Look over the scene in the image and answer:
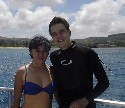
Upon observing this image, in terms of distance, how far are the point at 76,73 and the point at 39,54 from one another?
23.3 inches

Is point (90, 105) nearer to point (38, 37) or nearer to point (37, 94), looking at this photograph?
point (37, 94)

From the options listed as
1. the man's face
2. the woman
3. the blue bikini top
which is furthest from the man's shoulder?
the blue bikini top

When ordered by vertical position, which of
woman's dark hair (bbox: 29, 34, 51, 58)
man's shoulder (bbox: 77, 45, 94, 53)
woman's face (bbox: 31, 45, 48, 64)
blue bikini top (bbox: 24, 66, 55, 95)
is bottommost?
blue bikini top (bbox: 24, 66, 55, 95)

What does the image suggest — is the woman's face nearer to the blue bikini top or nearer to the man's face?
the man's face

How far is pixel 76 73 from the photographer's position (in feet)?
14.1

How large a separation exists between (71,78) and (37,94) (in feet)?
1.73

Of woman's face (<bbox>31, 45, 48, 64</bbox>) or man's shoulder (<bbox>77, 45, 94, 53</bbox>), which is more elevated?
man's shoulder (<bbox>77, 45, 94, 53</bbox>)

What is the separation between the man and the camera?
4125mm

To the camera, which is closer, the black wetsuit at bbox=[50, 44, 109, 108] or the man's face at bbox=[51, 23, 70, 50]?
the black wetsuit at bbox=[50, 44, 109, 108]

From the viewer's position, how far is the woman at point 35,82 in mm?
4270

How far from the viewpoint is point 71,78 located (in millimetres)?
4301

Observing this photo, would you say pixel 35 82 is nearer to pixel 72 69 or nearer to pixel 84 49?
pixel 72 69

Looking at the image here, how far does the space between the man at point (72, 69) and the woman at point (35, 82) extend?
0.54ft

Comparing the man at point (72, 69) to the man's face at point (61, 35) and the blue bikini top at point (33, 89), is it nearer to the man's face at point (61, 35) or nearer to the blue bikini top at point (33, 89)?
the man's face at point (61, 35)
